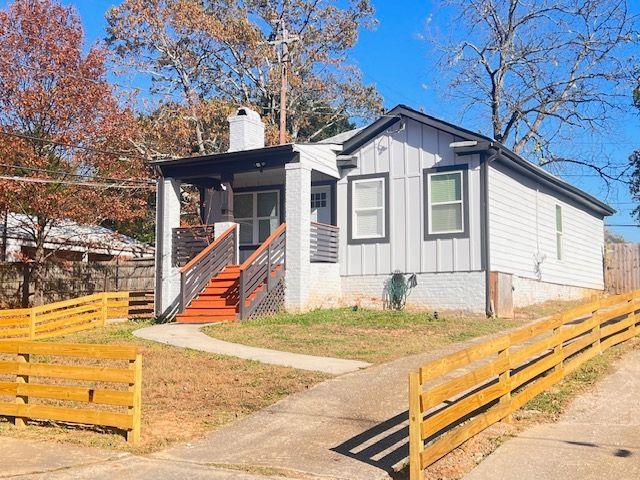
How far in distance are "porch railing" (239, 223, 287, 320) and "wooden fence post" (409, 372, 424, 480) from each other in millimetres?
10133

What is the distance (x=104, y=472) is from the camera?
6.43 meters

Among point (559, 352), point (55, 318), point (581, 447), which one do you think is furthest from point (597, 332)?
point (55, 318)

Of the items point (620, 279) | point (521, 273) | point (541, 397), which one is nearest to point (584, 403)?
point (541, 397)

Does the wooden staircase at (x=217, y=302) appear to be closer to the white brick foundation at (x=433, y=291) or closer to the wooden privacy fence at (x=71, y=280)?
the white brick foundation at (x=433, y=291)

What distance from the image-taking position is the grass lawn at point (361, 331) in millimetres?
12750

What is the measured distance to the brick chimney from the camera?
797 inches

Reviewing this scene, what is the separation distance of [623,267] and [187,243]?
1799cm

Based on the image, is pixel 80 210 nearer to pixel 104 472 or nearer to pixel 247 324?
pixel 247 324

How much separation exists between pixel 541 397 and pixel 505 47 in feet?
78.4

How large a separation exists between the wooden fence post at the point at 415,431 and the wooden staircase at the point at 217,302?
409 inches

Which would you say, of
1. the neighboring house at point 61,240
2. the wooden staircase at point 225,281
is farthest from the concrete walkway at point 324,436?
the neighboring house at point 61,240

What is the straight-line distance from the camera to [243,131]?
20250mm

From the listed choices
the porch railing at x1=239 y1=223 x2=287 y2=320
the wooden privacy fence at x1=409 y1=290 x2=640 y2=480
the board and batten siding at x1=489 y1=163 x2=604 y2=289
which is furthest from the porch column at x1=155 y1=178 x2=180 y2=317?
the wooden privacy fence at x1=409 y1=290 x2=640 y2=480

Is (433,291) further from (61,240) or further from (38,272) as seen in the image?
(61,240)
